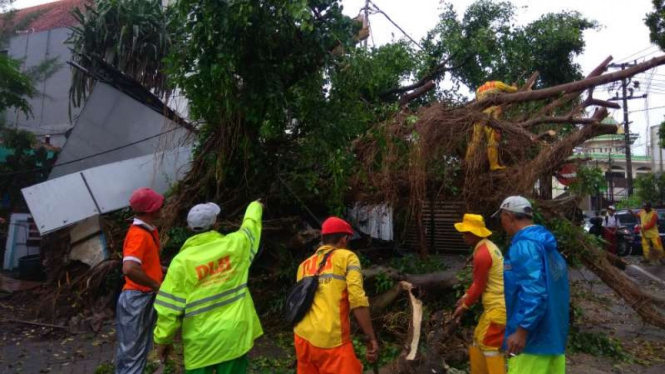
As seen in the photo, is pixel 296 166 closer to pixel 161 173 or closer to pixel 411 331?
pixel 161 173

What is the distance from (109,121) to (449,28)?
25.6ft

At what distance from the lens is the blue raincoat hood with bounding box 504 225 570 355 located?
125 inches

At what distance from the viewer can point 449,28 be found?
13.1 m

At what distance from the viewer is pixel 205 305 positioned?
3.42 metres

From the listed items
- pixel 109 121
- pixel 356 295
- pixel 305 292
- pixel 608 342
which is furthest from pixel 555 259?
pixel 109 121

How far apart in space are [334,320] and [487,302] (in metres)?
1.35

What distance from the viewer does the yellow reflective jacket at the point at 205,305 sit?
3.37 meters

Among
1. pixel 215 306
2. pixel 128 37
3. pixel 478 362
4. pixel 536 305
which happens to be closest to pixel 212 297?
pixel 215 306

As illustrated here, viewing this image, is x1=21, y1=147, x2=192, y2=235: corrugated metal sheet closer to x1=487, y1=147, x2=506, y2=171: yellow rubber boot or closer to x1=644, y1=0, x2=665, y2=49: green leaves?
x1=487, y1=147, x2=506, y2=171: yellow rubber boot

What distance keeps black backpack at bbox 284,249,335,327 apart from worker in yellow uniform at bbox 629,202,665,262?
13206 mm

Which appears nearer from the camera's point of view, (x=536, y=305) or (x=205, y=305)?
(x=536, y=305)

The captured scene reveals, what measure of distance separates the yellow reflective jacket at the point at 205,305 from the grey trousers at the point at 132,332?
35.3 inches

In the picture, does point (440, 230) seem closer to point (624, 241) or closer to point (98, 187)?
point (98, 187)

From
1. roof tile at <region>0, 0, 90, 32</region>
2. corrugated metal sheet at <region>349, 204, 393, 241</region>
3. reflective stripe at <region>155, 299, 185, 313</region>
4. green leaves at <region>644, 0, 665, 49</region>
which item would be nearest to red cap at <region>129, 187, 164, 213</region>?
reflective stripe at <region>155, 299, 185, 313</region>
